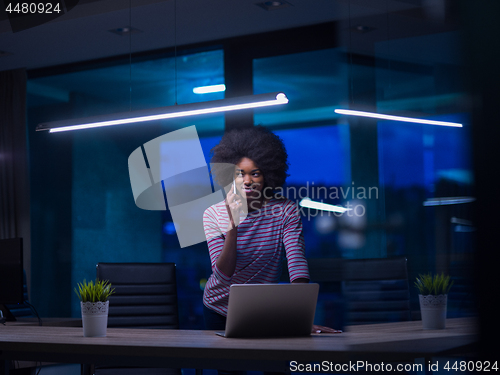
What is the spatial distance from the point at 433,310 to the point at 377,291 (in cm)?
18

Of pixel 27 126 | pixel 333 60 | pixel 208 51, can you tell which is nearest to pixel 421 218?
pixel 333 60

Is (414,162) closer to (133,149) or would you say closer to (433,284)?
(433,284)

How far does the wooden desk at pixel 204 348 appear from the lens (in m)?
0.85

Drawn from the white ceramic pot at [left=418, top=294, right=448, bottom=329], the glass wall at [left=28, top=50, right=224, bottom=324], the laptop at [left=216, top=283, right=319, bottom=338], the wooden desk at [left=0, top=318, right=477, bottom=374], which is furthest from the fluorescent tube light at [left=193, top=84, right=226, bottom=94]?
the white ceramic pot at [left=418, top=294, right=448, bottom=329]

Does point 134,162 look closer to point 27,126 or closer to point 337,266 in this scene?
point 27,126

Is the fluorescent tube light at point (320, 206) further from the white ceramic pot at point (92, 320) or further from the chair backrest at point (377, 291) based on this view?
the chair backrest at point (377, 291)

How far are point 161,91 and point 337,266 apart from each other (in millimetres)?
2194

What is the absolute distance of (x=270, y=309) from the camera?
1.77 meters

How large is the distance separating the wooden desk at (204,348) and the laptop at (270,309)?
0.07 m

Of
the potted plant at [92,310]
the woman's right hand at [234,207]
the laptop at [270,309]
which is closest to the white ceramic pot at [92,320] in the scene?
the potted plant at [92,310]

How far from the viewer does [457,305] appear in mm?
682

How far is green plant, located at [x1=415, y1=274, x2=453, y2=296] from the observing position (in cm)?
70

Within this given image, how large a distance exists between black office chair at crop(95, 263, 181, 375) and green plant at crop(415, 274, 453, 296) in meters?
2.29

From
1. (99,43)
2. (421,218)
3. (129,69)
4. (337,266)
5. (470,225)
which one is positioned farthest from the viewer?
(129,69)
